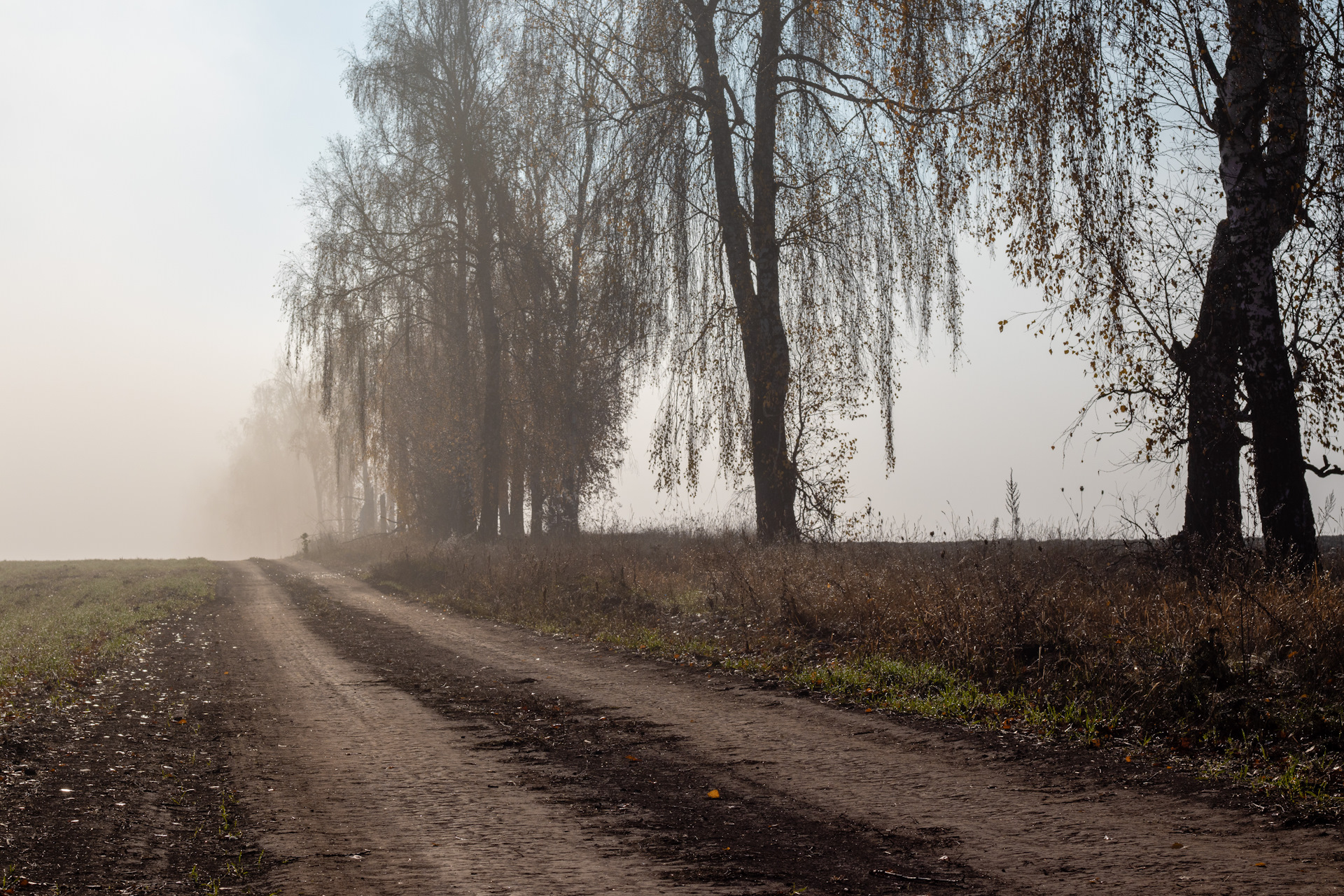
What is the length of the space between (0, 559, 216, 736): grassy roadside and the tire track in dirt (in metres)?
2.46

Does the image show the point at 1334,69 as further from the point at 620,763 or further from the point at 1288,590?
the point at 620,763

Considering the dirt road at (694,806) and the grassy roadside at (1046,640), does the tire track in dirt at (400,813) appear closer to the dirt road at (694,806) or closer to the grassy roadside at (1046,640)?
the dirt road at (694,806)

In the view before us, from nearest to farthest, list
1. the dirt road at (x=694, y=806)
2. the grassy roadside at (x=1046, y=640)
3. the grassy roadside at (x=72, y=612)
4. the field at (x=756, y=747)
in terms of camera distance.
Answer: the dirt road at (x=694, y=806), the field at (x=756, y=747), the grassy roadside at (x=1046, y=640), the grassy roadside at (x=72, y=612)

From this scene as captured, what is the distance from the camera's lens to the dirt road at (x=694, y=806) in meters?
3.82

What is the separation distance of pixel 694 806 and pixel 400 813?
5.23 feet

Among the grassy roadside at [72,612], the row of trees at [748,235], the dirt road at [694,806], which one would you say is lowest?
the dirt road at [694,806]

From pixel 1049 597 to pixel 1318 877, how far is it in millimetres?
4250

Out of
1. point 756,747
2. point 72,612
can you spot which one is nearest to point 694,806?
point 756,747

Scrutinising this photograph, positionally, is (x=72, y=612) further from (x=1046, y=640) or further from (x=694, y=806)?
(x=1046, y=640)

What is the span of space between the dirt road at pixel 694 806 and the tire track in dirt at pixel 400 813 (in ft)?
0.05

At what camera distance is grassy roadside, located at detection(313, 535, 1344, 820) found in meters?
5.47

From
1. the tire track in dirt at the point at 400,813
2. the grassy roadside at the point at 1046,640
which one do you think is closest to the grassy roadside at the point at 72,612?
the tire track in dirt at the point at 400,813

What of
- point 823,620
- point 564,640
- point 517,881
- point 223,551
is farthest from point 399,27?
point 223,551

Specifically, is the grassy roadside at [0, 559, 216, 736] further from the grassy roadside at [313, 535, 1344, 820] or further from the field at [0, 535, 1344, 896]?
the grassy roadside at [313, 535, 1344, 820]
